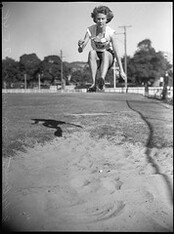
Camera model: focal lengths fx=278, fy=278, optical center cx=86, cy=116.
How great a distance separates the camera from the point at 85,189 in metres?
3.65

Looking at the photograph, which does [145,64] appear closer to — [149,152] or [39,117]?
[39,117]

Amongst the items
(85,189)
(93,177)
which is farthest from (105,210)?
(93,177)

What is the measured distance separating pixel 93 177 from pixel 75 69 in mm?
1835

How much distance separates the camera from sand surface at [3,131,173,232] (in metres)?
3.21

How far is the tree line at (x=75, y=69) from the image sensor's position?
241cm

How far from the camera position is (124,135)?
430cm

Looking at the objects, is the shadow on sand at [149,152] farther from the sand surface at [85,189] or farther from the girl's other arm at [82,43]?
the girl's other arm at [82,43]

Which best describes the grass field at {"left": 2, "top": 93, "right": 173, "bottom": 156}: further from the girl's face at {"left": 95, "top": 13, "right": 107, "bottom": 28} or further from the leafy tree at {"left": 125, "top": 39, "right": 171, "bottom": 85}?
the girl's face at {"left": 95, "top": 13, "right": 107, "bottom": 28}

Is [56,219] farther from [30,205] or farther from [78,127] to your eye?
[78,127]

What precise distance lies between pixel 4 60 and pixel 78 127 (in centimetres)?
170

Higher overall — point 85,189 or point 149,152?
point 149,152

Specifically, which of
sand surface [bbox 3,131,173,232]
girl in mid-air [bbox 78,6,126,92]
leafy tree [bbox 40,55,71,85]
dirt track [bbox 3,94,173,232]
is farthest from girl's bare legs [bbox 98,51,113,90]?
sand surface [bbox 3,131,173,232]

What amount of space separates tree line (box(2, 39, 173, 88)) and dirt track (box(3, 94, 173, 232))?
36cm

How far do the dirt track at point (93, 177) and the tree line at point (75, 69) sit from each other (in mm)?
357
